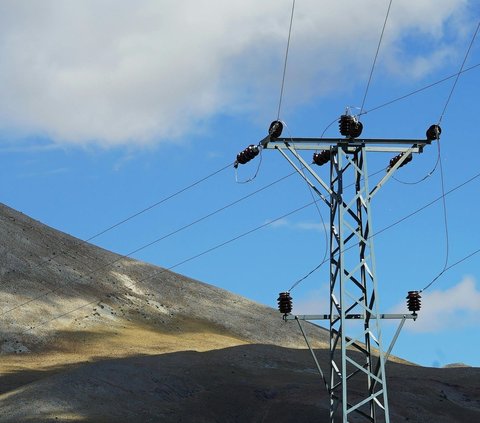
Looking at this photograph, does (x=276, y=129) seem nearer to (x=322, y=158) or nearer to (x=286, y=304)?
(x=322, y=158)

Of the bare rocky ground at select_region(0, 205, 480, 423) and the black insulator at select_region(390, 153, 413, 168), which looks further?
the bare rocky ground at select_region(0, 205, 480, 423)

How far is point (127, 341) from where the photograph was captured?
72.3 metres

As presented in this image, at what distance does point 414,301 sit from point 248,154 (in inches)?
282

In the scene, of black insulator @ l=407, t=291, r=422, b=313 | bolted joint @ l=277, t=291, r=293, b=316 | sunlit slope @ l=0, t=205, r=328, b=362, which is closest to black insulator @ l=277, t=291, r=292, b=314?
bolted joint @ l=277, t=291, r=293, b=316

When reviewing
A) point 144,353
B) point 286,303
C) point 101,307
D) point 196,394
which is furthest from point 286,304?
point 101,307

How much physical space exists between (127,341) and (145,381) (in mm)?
23187

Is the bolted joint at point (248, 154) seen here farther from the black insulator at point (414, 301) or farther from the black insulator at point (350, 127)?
the black insulator at point (414, 301)

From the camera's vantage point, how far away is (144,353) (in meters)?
68.9

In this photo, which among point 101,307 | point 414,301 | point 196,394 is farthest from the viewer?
point 101,307

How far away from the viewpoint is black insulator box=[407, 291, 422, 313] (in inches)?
1326

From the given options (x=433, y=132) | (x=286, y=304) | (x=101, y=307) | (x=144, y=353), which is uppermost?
(x=101, y=307)

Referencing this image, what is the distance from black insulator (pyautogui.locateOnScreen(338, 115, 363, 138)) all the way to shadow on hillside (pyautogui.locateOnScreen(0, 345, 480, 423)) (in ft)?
46.6

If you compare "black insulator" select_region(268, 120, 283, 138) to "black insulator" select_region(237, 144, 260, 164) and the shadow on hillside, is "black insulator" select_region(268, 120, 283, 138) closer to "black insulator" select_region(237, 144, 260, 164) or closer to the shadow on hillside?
"black insulator" select_region(237, 144, 260, 164)

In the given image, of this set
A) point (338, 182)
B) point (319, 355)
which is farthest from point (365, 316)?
point (319, 355)
